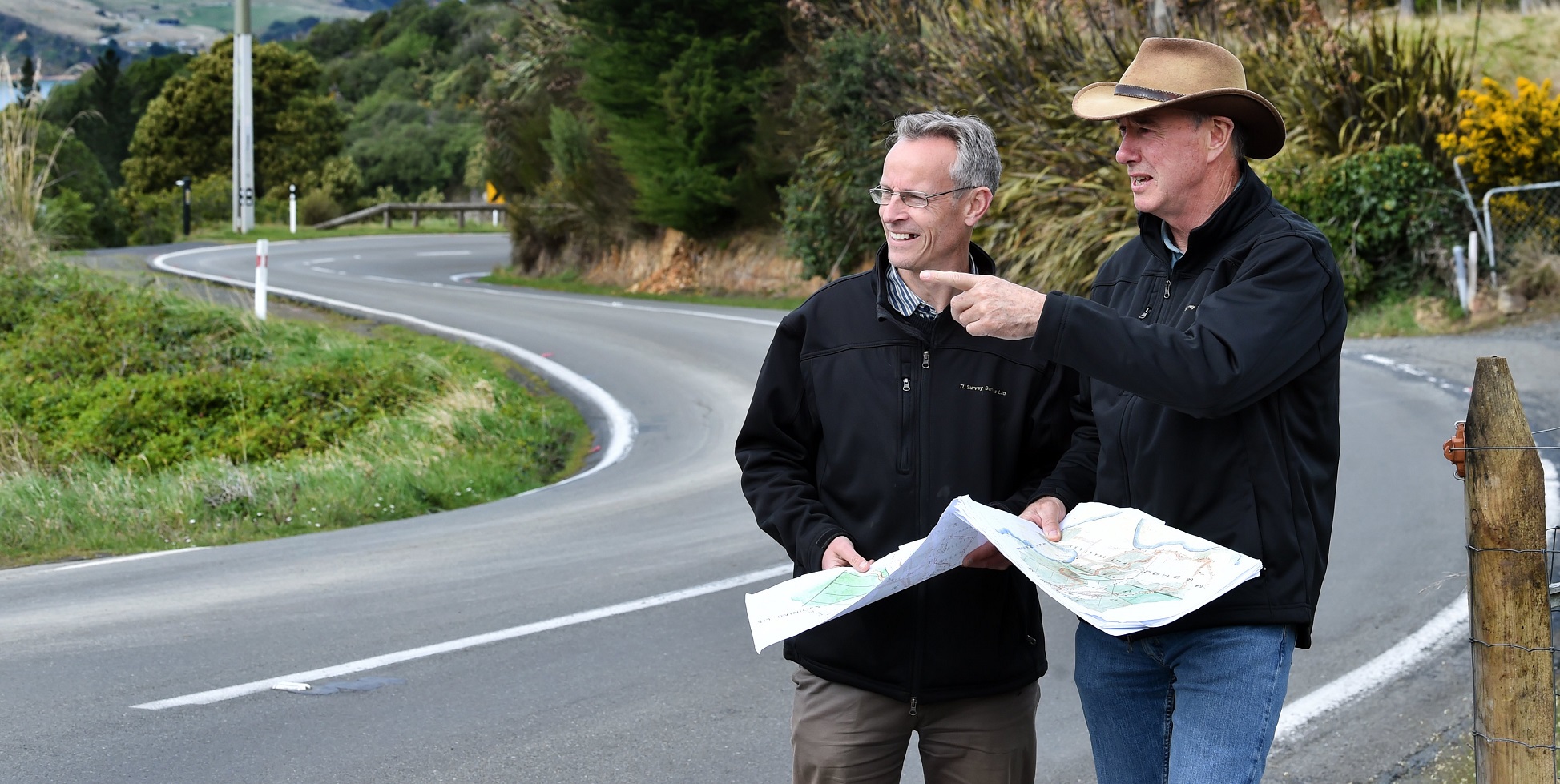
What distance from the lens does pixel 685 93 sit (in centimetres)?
2516

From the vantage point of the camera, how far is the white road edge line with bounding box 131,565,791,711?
568 cm

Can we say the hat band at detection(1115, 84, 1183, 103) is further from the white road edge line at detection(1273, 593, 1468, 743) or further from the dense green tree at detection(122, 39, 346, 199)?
the dense green tree at detection(122, 39, 346, 199)

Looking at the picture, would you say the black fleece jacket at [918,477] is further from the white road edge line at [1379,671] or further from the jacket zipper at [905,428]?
the white road edge line at [1379,671]

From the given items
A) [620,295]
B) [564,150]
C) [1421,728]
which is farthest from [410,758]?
[564,150]

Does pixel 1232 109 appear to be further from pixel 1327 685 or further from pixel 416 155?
pixel 416 155

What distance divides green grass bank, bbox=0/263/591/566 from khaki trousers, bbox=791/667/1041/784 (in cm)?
689

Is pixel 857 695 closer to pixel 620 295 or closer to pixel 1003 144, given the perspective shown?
pixel 1003 144

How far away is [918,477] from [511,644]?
3641 mm

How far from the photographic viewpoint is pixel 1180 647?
2.93 meters

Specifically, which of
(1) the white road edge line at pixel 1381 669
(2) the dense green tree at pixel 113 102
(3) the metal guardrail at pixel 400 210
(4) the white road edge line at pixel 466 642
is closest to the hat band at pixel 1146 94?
(1) the white road edge line at pixel 1381 669

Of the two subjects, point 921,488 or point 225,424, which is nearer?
point 921,488

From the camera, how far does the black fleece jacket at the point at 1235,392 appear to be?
8.77ft

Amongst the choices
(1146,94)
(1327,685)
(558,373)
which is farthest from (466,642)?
(558,373)

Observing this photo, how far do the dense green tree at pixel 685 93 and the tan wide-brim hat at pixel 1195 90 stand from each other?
21931mm
